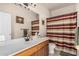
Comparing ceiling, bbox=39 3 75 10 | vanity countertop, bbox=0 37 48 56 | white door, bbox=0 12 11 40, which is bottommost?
vanity countertop, bbox=0 37 48 56

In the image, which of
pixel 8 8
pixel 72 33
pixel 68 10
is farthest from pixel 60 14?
pixel 8 8

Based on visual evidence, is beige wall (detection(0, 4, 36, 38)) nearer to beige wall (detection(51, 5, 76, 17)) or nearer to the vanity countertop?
the vanity countertop

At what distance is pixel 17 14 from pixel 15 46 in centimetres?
47

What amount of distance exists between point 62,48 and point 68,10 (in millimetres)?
603

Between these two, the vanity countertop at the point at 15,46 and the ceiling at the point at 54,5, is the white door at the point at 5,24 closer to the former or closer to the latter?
the vanity countertop at the point at 15,46

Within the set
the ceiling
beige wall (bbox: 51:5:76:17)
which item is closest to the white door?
the ceiling

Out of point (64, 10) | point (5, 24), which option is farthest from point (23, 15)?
point (64, 10)

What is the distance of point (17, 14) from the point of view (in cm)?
156

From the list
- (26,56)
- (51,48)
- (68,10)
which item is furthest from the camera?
(51,48)

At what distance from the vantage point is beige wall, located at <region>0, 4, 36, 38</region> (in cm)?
148

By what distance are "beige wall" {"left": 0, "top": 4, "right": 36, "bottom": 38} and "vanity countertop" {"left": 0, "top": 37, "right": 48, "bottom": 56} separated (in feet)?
0.39

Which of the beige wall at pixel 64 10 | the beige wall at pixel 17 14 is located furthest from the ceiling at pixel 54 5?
the beige wall at pixel 17 14

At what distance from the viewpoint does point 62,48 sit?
165 centimetres

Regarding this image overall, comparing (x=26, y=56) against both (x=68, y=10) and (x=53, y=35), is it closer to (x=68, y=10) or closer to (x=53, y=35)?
(x=53, y=35)
